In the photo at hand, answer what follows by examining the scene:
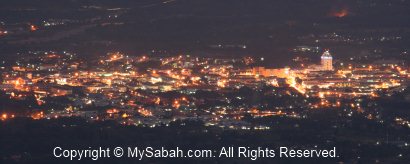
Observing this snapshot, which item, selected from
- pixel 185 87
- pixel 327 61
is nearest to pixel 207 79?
pixel 185 87

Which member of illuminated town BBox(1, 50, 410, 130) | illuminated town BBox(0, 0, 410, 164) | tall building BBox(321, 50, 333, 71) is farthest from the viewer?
tall building BBox(321, 50, 333, 71)

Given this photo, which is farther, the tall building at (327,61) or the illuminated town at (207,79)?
the tall building at (327,61)

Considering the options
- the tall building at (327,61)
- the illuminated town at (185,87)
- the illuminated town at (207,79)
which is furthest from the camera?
the tall building at (327,61)

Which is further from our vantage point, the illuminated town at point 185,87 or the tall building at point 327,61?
the tall building at point 327,61

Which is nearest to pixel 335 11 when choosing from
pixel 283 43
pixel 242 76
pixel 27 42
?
pixel 283 43

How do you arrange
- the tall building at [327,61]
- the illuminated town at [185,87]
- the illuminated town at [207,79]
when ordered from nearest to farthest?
1. the illuminated town at [207,79]
2. the illuminated town at [185,87]
3. the tall building at [327,61]

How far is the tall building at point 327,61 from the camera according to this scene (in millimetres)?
36312

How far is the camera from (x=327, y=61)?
122 feet

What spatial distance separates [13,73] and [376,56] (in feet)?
25.5

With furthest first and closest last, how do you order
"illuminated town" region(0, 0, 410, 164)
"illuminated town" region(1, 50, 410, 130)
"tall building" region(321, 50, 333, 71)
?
"tall building" region(321, 50, 333, 71), "illuminated town" region(1, 50, 410, 130), "illuminated town" region(0, 0, 410, 164)

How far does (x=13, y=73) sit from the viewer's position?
116ft

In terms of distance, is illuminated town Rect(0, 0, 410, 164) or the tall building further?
the tall building

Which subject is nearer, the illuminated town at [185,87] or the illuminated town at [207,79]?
the illuminated town at [207,79]

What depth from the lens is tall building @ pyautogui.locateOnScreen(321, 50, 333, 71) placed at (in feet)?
119
